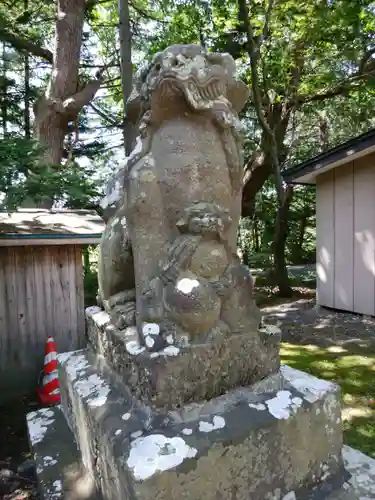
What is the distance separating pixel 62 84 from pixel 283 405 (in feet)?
21.3

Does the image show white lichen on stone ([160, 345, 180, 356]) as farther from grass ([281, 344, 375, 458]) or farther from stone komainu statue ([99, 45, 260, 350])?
grass ([281, 344, 375, 458])

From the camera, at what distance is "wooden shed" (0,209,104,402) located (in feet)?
12.7

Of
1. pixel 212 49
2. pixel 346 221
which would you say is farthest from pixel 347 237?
pixel 212 49

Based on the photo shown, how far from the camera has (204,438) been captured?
1173 mm

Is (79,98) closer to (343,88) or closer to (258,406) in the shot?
(343,88)

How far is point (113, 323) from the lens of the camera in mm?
1600

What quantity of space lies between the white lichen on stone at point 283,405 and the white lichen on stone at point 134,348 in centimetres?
53

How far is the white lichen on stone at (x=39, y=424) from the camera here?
6.20ft

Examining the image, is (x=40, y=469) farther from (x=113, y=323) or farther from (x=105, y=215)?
(x=105, y=215)

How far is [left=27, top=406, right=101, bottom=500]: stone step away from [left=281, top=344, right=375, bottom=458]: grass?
174 centimetres

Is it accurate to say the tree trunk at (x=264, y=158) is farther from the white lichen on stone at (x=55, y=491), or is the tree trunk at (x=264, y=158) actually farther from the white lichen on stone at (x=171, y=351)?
the white lichen on stone at (x=55, y=491)

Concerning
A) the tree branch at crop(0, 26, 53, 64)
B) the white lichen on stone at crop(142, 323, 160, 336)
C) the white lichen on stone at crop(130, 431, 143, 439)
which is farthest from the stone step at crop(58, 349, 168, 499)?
the tree branch at crop(0, 26, 53, 64)

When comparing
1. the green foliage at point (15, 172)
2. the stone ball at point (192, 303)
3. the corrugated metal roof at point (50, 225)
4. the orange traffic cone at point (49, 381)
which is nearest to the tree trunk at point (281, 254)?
the corrugated metal roof at point (50, 225)

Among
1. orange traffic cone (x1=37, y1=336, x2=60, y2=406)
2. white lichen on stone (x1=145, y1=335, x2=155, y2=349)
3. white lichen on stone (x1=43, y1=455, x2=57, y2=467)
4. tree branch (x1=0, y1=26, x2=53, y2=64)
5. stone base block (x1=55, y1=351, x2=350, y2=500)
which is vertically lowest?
orange traffic cone (x1=37, y1=336, x2=60, y2=406)
